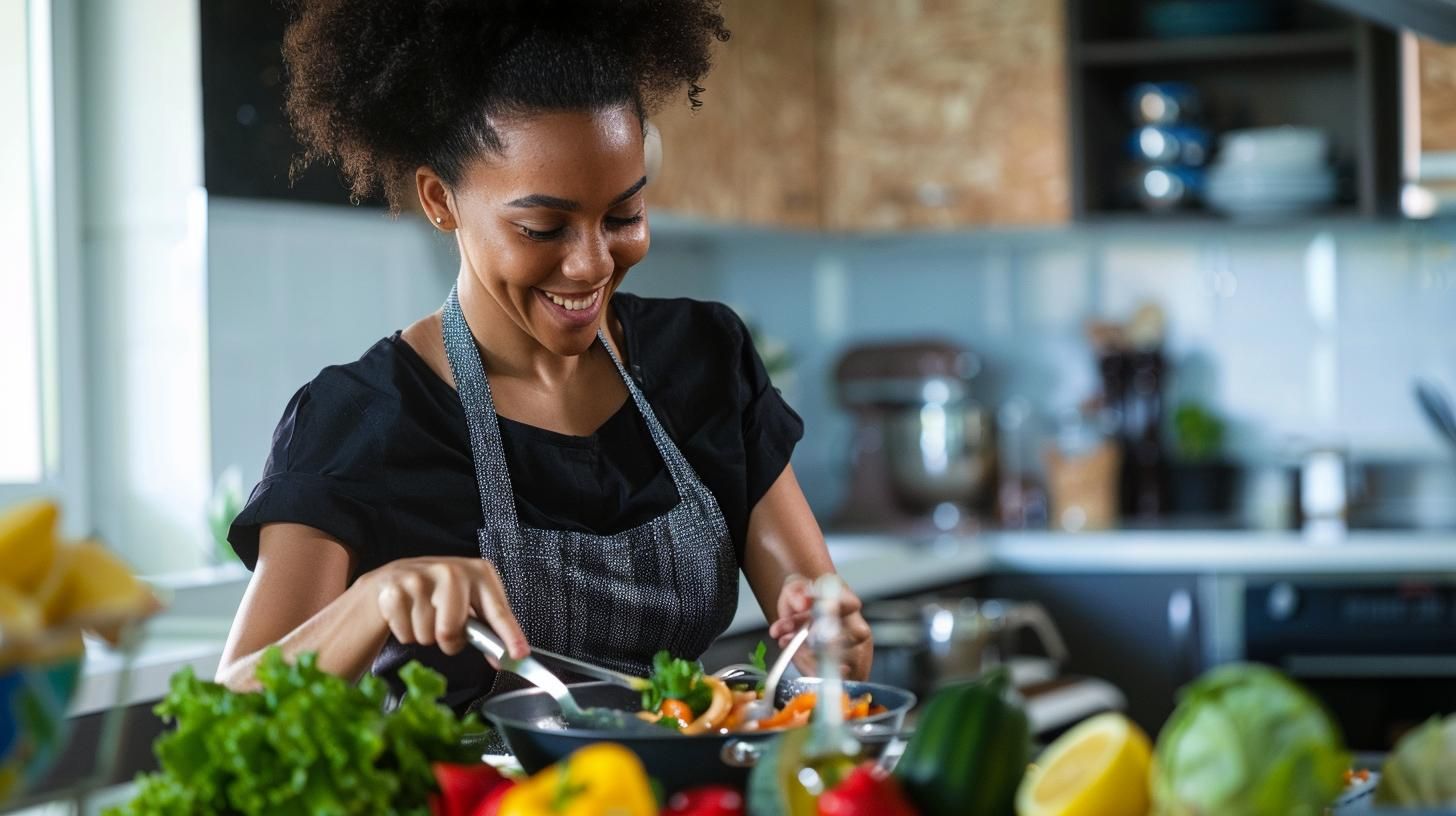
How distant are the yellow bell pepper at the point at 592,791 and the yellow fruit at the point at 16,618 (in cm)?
22

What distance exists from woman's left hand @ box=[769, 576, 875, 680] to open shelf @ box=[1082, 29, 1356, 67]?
2.62m

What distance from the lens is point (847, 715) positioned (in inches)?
39.5

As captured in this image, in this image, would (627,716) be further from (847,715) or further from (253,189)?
(253,189)

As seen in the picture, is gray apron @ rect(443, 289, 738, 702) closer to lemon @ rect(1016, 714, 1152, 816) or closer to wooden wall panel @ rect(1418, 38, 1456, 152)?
lemon @ rect(1016, 714, 1152, 816)

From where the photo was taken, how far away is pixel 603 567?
4.40 ft

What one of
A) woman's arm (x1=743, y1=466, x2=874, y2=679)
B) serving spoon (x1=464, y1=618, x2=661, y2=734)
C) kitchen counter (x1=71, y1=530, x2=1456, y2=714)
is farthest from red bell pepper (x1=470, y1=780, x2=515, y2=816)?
kitchen counter (x1=71, y1=530, x2=1456, y2=714)

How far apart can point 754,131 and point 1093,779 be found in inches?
112

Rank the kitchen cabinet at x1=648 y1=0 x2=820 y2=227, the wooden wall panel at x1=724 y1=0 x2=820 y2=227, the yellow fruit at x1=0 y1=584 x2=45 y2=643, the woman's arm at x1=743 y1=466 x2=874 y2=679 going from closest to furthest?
the yellow fruit at x1=0 y1=584 x2=45 y2=643 < the woman's arm at x1=743 y1=466 x2=874 y2=679 < the kitchen cabinet at x1=648 y1=0 x2=820 y2=227 < the wooden wall panel at x1=724 y1=0 x2=820 y2=227

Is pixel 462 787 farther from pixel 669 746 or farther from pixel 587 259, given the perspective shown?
pixel 587 259

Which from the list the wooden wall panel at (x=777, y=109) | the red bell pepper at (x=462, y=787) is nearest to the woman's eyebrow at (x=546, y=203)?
the red bell pepper at (x=462, y=787)

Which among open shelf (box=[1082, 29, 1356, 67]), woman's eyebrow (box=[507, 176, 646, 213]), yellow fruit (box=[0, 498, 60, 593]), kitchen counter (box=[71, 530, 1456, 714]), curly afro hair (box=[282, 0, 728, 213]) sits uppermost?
open shelf (box=[1082, 29, 1356, 67])

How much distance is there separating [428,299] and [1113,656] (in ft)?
4.96

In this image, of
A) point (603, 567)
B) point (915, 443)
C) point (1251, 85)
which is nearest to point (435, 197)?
point (603, 567)

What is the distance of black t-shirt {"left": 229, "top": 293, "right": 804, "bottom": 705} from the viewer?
4.10 feet
